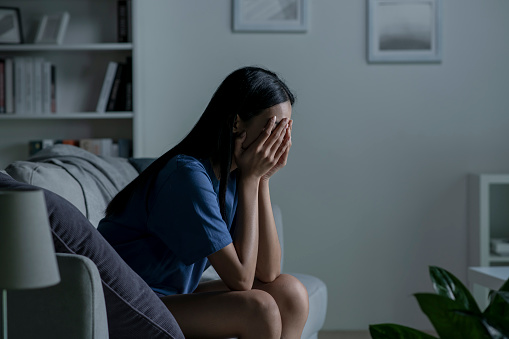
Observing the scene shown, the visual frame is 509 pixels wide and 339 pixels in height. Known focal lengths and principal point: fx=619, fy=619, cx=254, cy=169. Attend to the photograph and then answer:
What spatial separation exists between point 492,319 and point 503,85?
2847 millimetres

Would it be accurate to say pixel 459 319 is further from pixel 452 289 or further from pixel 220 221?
pixel 220 221

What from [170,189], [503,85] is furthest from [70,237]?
[503,85]

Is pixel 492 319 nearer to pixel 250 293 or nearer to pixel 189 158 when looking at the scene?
pixel 250 293

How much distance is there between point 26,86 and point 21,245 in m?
2.24

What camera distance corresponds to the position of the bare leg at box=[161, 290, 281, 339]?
4.61ft

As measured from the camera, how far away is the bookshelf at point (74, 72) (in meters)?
3.06

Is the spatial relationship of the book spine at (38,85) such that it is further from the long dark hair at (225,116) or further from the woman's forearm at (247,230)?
the woman's forearm at (247,230)

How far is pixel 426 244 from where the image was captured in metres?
3.18

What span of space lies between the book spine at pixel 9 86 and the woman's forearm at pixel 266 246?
165 cm

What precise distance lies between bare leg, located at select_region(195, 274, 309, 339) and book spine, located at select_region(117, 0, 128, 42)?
5.55 feet

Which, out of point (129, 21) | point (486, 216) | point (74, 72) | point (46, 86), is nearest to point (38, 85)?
point (46, 86)

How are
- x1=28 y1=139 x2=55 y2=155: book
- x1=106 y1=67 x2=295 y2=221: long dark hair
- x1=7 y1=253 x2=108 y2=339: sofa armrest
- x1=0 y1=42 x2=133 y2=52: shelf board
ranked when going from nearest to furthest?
1. x1=7 y1=253 x2=108 y2=339: sofa armrest
2. x1=106 y1=67 x2=295 y2=221: long dark hair
3. x1=0 y1=42 x2=133 y2=52: shelf board
4. x1=28 y1=139 x2=55 y2=155: book

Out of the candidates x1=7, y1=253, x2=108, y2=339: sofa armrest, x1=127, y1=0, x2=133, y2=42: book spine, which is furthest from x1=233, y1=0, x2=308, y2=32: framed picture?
x1=7, y1=253, x2=108, y2=339: sofa armrest

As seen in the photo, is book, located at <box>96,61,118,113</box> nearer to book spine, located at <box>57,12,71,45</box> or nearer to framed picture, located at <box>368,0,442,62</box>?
book spine, located at <box>57,12,71,45</box>
